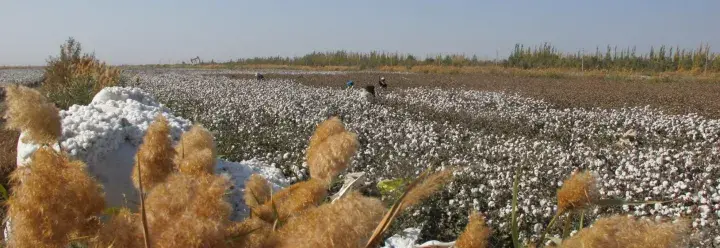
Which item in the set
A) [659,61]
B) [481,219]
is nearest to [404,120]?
[481,219]

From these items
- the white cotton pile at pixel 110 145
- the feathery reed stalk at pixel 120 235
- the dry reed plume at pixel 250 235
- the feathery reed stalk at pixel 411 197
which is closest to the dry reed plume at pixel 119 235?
the feathery reed stalk at pixel 120 235

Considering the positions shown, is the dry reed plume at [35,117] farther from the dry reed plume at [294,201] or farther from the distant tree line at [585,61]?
the distant tree line at [585,61]

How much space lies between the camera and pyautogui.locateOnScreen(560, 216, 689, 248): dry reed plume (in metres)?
0.62

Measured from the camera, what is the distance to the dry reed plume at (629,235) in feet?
2.02

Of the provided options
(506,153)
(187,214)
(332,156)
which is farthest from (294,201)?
(506,153)

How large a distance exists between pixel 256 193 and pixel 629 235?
0.61 metres

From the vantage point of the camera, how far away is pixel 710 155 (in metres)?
6.78

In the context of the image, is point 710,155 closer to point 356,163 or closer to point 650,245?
point 356,163

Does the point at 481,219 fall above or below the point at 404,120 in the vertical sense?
above

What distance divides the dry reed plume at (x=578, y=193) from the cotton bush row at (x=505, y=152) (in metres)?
0.84

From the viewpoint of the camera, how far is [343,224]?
0.54m

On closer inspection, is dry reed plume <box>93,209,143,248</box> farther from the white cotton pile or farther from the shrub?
the shrub

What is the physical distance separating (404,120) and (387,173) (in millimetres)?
4626

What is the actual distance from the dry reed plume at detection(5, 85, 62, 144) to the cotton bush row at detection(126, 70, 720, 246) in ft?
4.85
